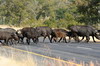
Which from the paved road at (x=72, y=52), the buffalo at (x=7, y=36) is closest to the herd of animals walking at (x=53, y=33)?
the buffalo at (x=7, y=36)

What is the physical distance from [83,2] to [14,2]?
43044 millimetres

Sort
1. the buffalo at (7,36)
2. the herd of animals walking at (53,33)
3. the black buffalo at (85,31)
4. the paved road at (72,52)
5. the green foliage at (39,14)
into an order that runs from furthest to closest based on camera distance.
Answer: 1. the green foliage at (39,14)
2. the black buffalo at (85,31)
3. the herd of animals walking at (53,33)
4. the buffalo at (7,36)
5. the paved road at (72,52)

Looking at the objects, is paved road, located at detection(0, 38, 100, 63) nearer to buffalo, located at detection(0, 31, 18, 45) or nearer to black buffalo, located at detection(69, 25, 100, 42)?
buffalo, located at detection(0, 31, 18, 45)

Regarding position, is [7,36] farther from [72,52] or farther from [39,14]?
[39,14]

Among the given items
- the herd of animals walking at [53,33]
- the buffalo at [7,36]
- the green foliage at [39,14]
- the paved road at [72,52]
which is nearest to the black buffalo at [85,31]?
the herd of animals walking at [53,33]

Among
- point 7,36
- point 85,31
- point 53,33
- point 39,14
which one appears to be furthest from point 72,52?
point 39,14

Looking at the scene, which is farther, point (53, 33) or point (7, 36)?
point (53, 33)

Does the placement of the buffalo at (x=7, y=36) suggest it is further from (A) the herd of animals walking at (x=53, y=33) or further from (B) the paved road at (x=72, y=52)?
(B) the paved road at (x=72, y=52)

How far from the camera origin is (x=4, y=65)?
10.7 m

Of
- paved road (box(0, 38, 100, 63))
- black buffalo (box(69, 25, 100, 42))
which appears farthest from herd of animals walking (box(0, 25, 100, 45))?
paved road (box(0, 38, 100, 63))

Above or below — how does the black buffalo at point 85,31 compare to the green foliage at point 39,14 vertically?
below

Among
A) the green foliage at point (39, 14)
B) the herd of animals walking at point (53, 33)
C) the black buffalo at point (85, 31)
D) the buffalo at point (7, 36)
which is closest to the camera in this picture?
the buffalo at point (7, 36)


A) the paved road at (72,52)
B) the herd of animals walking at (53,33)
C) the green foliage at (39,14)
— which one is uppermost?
the green foliage at (39,14)

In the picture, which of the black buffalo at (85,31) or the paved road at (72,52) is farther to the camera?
the black buffalo at (85,31)
